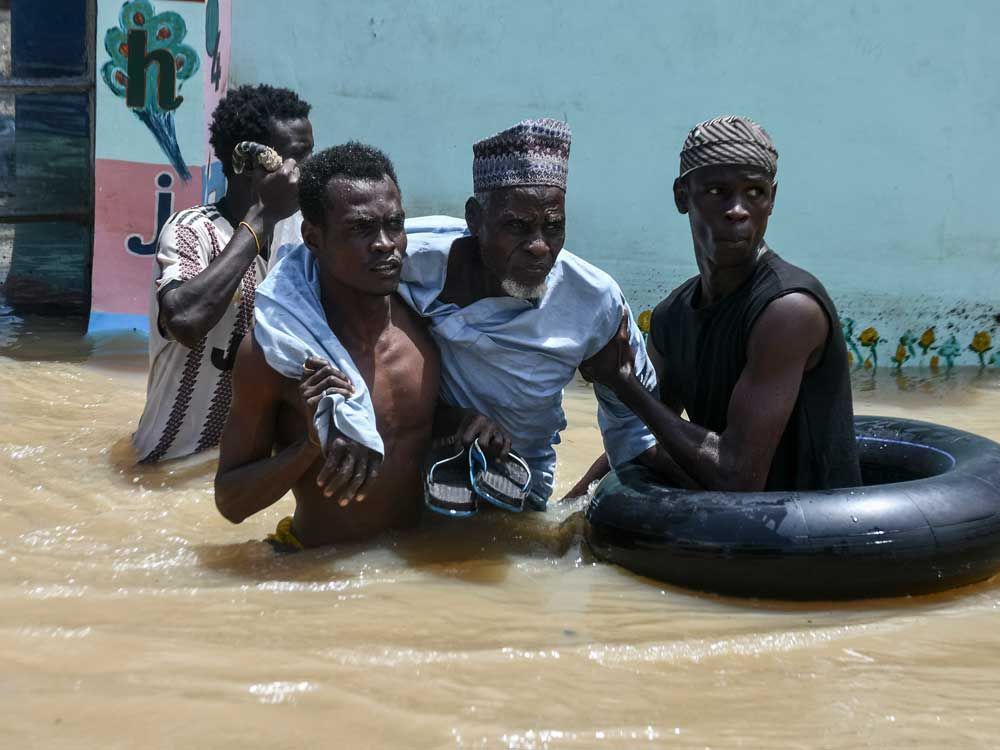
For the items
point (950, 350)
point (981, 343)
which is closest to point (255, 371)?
point (950, 350)

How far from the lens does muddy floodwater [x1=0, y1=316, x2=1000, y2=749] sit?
8.14 ft

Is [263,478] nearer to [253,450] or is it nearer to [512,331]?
[253,450]

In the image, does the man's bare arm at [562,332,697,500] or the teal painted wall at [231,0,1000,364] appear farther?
the teal painted wall at [231,0,1000,364]

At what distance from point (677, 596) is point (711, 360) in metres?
0.71

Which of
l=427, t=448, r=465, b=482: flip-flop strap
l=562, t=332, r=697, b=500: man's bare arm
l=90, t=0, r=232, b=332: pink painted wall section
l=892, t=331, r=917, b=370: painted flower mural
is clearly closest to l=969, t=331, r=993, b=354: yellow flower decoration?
l=892, t=331, r=917, b=370: painted flower mural

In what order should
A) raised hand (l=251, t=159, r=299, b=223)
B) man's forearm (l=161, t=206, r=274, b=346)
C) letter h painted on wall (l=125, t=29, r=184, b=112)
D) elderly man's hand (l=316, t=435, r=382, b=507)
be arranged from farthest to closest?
letter h painted on wall (l=125, t=29, r=184, b=112), raised hand (l=251, t=159, r=299, b=223), man's forearm (l=161, t=206, r=274, b=346), elderly man's hand (l=316, t=435, r=382, b=507)

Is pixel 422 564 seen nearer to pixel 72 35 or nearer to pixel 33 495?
pixel 33 495

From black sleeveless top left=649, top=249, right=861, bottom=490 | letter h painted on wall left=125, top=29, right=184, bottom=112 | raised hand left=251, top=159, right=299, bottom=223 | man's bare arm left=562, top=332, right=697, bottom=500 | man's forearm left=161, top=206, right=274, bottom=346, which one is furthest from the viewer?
letter h painted on wall left=125, top=29, right=184, bottom=112

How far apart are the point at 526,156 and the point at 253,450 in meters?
1.14

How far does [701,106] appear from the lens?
735cm

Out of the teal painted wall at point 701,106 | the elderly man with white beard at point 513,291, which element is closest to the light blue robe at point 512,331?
the elderly man with white beard at point 513,291

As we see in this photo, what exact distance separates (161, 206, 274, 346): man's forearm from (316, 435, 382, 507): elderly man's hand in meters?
1.50

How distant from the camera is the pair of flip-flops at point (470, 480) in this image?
3373 mm

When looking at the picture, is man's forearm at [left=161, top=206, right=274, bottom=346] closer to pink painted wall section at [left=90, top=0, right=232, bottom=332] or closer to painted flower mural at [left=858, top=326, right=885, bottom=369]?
pink painted wall section at [left=90, top=0, right=232, bottom=332]
